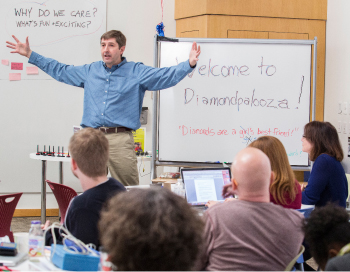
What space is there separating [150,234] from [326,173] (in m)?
2.02

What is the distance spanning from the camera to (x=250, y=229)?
4.75 ft

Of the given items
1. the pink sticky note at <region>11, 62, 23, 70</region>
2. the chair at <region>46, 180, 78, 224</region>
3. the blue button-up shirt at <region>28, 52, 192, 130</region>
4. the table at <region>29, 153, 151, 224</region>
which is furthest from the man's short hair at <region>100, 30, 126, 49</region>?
the pink sticky note at <region>11, 62, 23, 70</region>

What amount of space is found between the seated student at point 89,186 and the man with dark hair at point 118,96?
62.1 inches

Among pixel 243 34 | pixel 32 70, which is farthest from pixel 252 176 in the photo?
pixel 32 70

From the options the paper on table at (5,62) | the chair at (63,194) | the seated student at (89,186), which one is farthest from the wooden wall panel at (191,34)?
the seated student at (89,186)

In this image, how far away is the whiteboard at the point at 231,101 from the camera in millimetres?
3885

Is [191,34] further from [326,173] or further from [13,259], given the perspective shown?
[13,259]

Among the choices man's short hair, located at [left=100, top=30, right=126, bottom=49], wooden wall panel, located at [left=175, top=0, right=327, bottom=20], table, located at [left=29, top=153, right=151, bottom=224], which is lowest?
table, located at [left=29, top=153, right=151, bottom=224]

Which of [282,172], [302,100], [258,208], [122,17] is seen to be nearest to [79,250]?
[258,208]

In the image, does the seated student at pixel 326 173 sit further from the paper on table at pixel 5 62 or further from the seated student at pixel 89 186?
the paper on table at pixel 5 62

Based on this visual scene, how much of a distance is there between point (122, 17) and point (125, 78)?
192 cm

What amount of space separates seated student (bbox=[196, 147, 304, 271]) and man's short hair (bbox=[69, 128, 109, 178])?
1.94ft

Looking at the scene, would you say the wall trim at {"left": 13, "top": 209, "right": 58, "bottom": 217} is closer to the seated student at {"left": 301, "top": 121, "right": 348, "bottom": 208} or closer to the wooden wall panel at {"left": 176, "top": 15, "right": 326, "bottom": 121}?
the wooden wall panel at {"left": 176, "top": 15, "right": 326, "bottom": 121}

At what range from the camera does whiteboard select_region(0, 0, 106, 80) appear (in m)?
4.95
